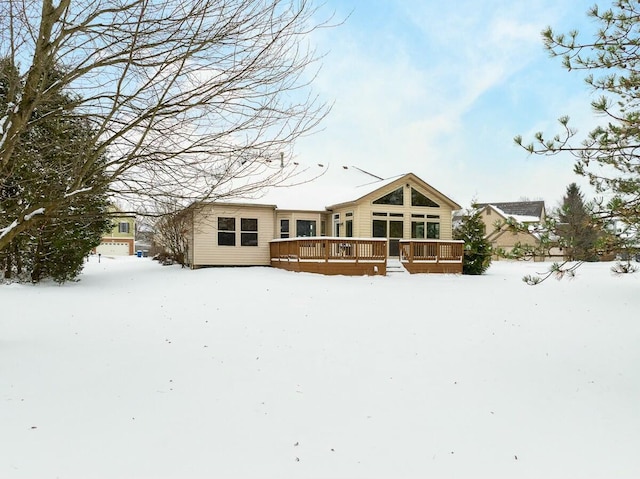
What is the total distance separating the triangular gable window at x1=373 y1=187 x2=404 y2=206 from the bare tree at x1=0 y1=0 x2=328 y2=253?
Result: 12.7 m

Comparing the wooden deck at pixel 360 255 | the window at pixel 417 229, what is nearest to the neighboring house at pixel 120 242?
the wooden deck at pixel 360 255

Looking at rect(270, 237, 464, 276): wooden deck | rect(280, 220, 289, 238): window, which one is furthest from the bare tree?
rect(280, 220, 289, 238): window

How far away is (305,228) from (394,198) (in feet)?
13.0

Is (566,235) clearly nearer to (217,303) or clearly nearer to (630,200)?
(630,200)

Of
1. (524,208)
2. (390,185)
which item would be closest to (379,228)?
(390,185)

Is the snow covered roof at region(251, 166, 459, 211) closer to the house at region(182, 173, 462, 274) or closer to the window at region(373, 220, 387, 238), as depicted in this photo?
the house at region(182, 173, 462, 274)

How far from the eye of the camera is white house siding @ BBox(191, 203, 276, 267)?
1636 cm

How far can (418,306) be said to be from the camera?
366 inches

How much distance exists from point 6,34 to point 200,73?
202 centimetres

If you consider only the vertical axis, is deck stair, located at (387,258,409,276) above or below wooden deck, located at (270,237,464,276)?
below

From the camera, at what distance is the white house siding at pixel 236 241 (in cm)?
1636

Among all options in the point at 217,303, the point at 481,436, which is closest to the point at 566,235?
the point at 481,436

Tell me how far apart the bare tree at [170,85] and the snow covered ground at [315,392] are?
2031 mm

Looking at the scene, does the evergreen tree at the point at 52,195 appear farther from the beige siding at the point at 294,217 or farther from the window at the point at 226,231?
the beige siding at the point at 294,217
